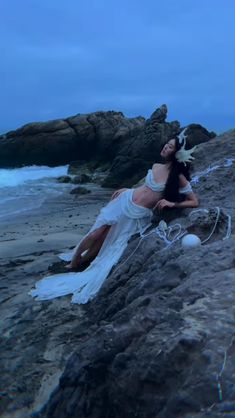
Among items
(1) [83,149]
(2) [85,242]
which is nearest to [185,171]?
(2) [85,242]

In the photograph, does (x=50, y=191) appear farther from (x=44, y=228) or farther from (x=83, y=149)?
(x=83, y=149)

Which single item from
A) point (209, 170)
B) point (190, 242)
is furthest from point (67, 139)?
Answer: point (190, 242)

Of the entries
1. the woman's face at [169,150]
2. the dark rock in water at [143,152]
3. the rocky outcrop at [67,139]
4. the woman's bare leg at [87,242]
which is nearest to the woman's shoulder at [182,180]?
the woman's face at [169,150]

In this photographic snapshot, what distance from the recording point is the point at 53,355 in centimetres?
431

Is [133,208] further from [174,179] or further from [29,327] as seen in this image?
[29,327]

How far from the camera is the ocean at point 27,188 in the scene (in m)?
15.5

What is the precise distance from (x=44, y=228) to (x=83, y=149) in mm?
25234

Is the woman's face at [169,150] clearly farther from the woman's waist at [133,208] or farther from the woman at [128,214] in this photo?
the woman's waist at [133,208]

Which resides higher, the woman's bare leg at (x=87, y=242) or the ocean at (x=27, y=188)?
the woman's bare leg at (x=87, y=242)

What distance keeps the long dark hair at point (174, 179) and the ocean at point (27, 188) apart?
7.53m

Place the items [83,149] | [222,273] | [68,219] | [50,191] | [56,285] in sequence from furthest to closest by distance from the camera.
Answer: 1. [83,149]
2. [50,191]
3. [68,219]
4. [56,285]
5. [222,273]

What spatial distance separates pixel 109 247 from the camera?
593 centimetres

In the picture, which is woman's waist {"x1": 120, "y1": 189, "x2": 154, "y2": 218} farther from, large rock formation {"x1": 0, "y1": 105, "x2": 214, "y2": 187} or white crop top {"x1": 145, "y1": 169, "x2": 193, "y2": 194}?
large rock formation {"x1": 0, "y1": 105, "x2": 214, "y2": 187}

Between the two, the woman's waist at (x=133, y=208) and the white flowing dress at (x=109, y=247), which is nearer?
the white flowing dress at (x=109, y=247)
